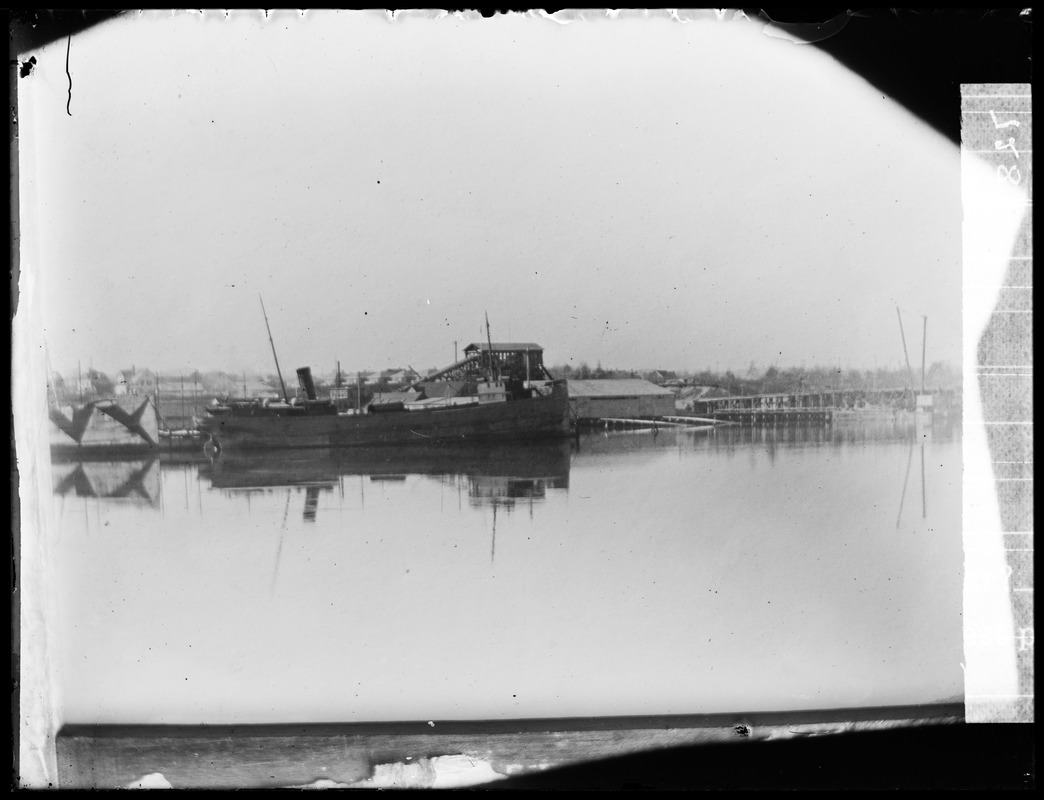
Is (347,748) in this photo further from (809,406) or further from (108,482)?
(809,406)

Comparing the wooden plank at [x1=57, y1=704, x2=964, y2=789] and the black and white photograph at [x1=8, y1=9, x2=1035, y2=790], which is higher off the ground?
the black and white photograph at [x1=8, y1=9, x2=1035, y2=790]

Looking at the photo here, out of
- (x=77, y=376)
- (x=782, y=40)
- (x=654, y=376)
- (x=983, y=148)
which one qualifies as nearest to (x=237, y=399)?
(x=77, y=376)

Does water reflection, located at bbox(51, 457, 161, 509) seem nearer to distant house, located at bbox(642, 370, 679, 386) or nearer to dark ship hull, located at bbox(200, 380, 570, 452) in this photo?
dark ship hull, located at bbox(200, 380, 570, 452)

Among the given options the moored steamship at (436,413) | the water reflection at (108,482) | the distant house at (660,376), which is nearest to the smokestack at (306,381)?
the moored steamship at (436,413)

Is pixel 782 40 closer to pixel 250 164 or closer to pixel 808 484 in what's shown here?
pixel 808 484

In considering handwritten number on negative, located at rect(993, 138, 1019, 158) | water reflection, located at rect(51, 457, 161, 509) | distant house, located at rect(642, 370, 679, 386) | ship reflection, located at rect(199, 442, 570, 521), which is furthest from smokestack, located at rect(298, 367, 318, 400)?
handwritten number on negative, located at rect(993, 138, 1019, 158)

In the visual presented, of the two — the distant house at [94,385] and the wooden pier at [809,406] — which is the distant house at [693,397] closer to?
the wooden pier at [809,406]

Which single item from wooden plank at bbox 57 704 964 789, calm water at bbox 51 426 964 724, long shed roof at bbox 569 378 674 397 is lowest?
wooden plank at bbox 57 704 964 789
